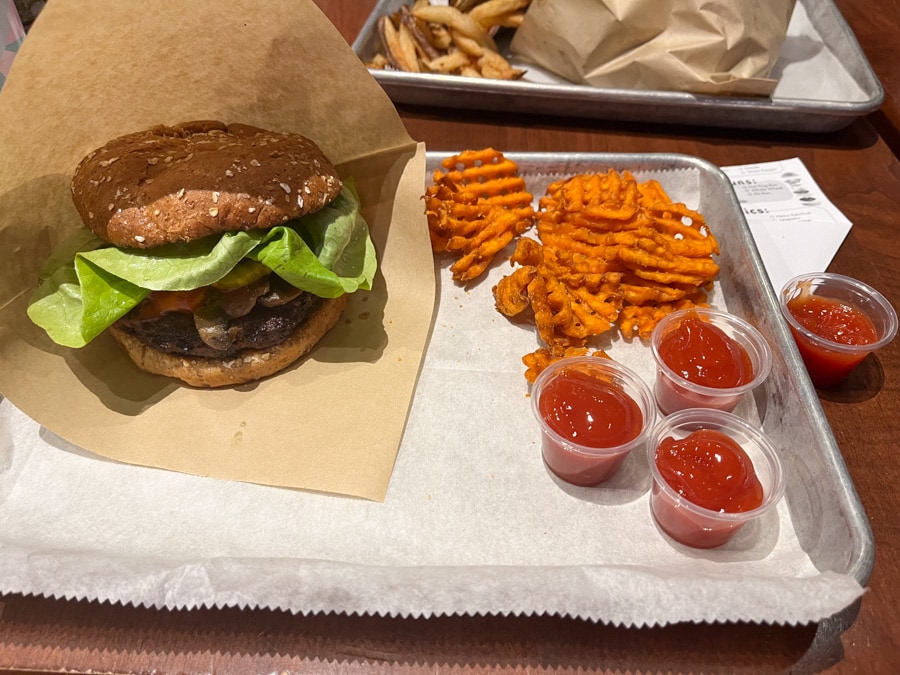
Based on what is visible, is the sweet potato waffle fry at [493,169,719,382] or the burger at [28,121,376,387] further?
the sweet potato waffle fry at [493,169,719,382]

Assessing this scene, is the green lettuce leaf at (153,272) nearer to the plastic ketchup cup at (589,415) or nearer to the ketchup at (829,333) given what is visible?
the plastic ketchup cup at (589,415)

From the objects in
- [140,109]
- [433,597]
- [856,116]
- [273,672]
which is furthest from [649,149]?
[273,672]

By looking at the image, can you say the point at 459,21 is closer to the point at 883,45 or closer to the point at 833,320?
the point at 833,320

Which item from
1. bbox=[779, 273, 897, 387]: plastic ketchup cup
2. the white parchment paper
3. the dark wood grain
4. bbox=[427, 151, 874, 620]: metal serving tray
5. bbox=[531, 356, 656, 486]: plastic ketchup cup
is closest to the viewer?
the white parchment paper

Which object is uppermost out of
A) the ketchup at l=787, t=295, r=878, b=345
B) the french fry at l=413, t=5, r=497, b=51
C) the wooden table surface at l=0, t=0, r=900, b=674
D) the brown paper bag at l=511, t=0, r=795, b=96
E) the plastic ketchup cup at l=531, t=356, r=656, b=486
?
the brown paper bag at l=511, t=0, r=795, b=96

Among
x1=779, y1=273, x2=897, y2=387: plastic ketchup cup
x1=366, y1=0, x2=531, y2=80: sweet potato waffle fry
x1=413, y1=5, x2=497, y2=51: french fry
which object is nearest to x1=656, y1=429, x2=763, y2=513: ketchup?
x1=779, y1=273, x2=897, y2=387: plastic ketchup cup

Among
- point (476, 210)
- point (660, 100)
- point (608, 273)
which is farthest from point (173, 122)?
point (660, 100)

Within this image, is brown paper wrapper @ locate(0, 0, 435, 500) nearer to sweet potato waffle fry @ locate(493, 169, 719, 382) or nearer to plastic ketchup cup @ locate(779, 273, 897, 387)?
sweet potato waffle fry @ locate(493, 169, 719, 382)
